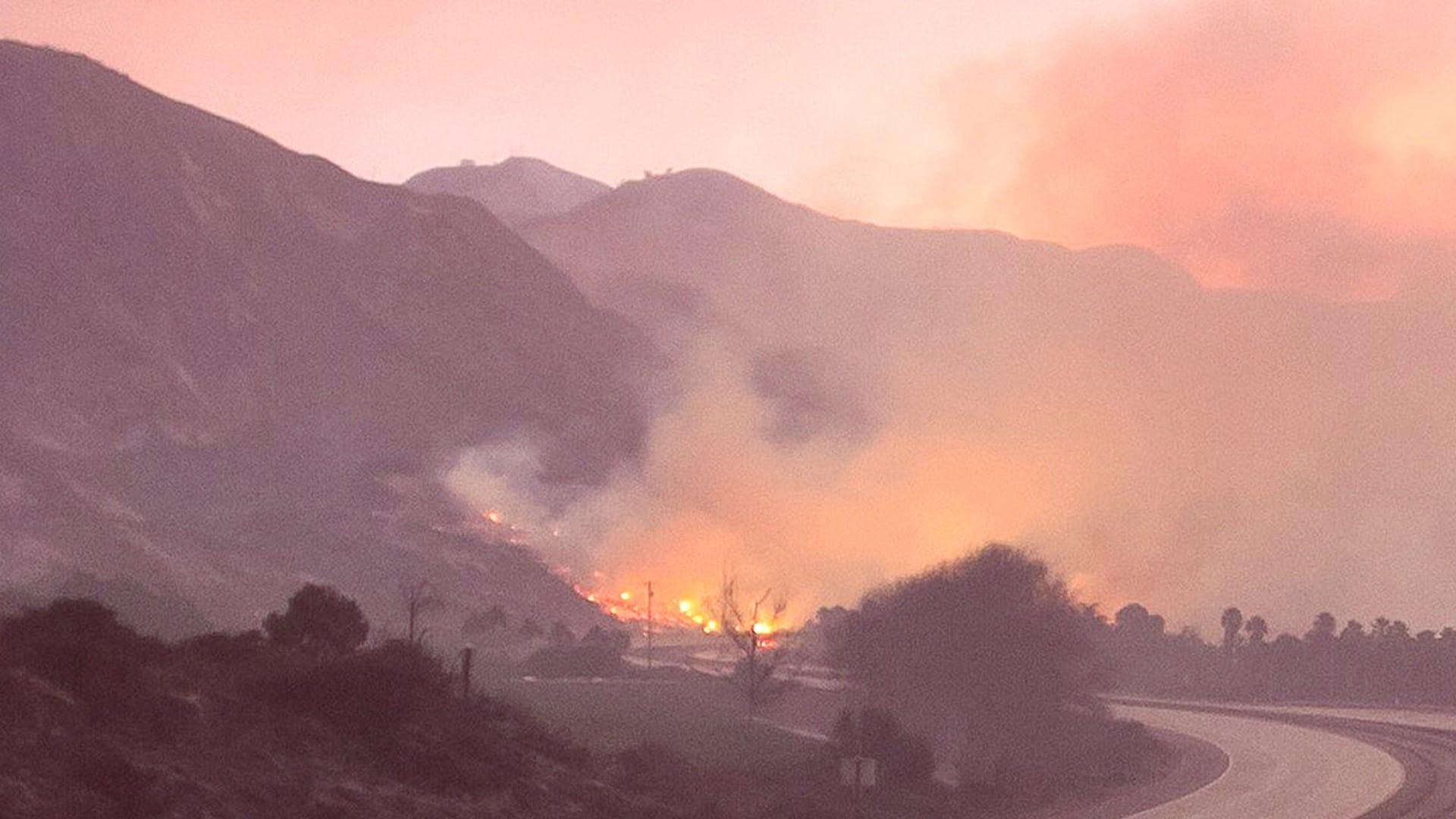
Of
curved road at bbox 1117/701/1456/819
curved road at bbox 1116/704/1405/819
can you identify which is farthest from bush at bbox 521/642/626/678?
curved road at bbox 1116/704/1405/819

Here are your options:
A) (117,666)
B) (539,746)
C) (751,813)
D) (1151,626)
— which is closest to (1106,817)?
(751,813)

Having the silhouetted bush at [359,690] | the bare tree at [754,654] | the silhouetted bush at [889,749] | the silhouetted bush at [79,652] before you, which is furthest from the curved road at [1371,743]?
the silhouetted bush at [79,652]

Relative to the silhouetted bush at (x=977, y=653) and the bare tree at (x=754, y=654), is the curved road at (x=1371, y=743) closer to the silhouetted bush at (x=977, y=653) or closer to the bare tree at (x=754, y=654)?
the silhouetted bush at (x=977, y=653)

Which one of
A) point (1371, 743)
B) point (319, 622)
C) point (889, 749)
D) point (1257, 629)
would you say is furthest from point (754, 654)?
point (1257, 629)

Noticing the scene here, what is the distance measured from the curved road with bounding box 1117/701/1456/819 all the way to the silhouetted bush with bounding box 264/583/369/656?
3035 cm

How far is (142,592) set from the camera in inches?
5413

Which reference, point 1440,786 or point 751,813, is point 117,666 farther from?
point 1440,786

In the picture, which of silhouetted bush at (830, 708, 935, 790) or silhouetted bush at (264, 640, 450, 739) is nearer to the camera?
silhouetted bush at (264, 640, 450, 739)

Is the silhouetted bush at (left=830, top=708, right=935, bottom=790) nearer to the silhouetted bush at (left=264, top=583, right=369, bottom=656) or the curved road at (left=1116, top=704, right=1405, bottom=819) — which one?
the curved road at (left=1116, top=704, right=1405, bottom=819)

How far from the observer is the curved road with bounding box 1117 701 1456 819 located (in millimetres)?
67688

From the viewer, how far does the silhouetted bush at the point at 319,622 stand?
165 ft

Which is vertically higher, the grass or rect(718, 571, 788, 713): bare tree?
rect(718, 571, 788, 713): bare tree

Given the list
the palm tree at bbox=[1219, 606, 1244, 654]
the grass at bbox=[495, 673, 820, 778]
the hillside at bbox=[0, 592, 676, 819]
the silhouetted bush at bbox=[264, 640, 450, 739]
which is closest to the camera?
the hillside at bbox=[0, 592, 676, 819]

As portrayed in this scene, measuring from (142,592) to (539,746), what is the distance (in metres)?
101
